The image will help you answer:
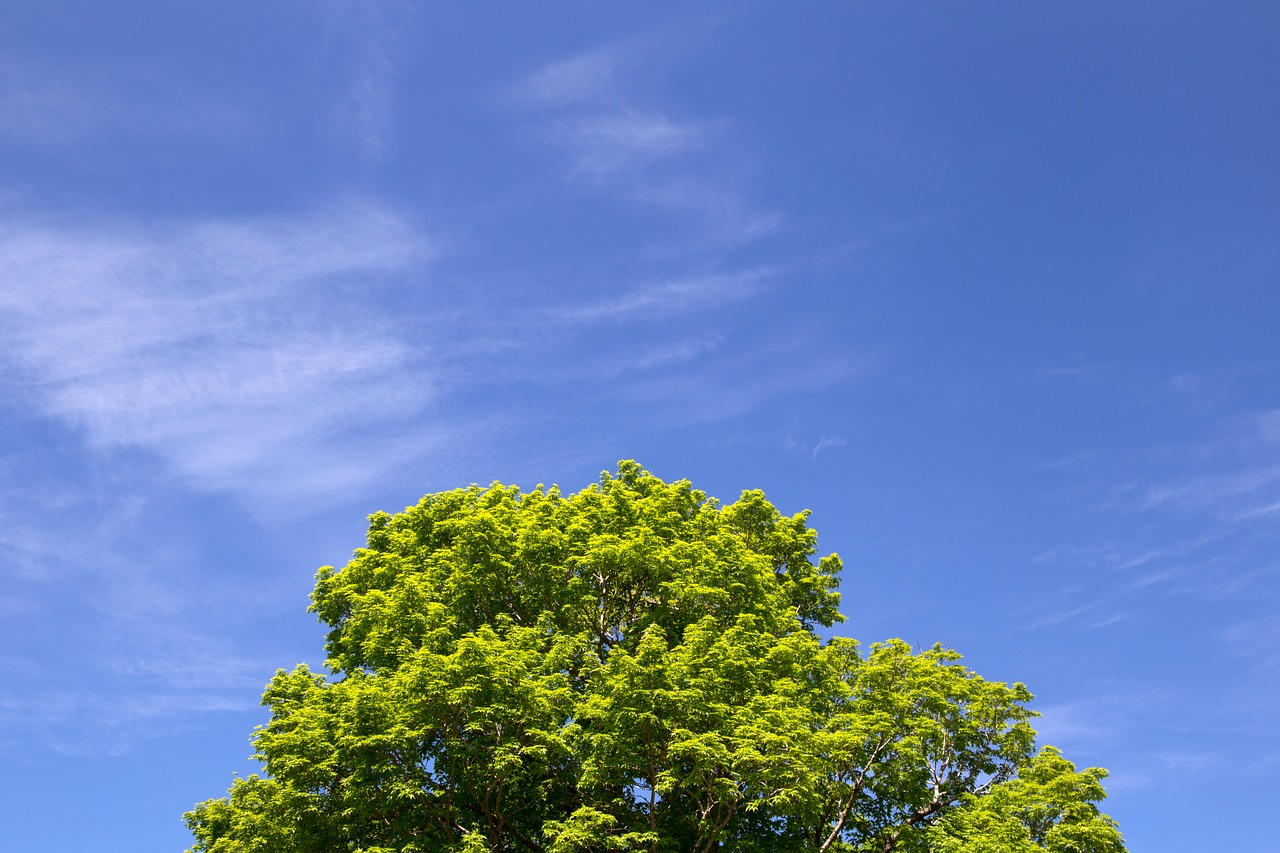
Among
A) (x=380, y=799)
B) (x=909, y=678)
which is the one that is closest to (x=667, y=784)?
(x=380, y=799)

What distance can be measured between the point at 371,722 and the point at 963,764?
15.0m

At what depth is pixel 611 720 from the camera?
66.0ft

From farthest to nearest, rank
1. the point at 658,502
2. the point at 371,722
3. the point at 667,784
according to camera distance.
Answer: the point at 658,502
the point at 371,722
the point at 667,784

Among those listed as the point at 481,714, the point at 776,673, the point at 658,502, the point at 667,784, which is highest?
the point at 658,502

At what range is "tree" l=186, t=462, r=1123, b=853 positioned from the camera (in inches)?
792

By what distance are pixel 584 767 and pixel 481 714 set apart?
244 cm

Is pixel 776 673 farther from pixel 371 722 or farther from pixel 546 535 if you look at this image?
pixel 371 722

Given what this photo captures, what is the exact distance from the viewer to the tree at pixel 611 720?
66.0ft

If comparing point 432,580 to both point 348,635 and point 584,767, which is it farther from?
point 584,767

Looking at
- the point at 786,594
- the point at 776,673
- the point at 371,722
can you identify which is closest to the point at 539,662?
the point at 371,722

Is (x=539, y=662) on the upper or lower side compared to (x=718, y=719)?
upper

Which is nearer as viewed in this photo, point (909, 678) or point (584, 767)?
point (584, 767)

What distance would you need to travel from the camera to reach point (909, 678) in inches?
960

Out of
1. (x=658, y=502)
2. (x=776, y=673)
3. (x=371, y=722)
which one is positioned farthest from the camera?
(x=658, y=502)
